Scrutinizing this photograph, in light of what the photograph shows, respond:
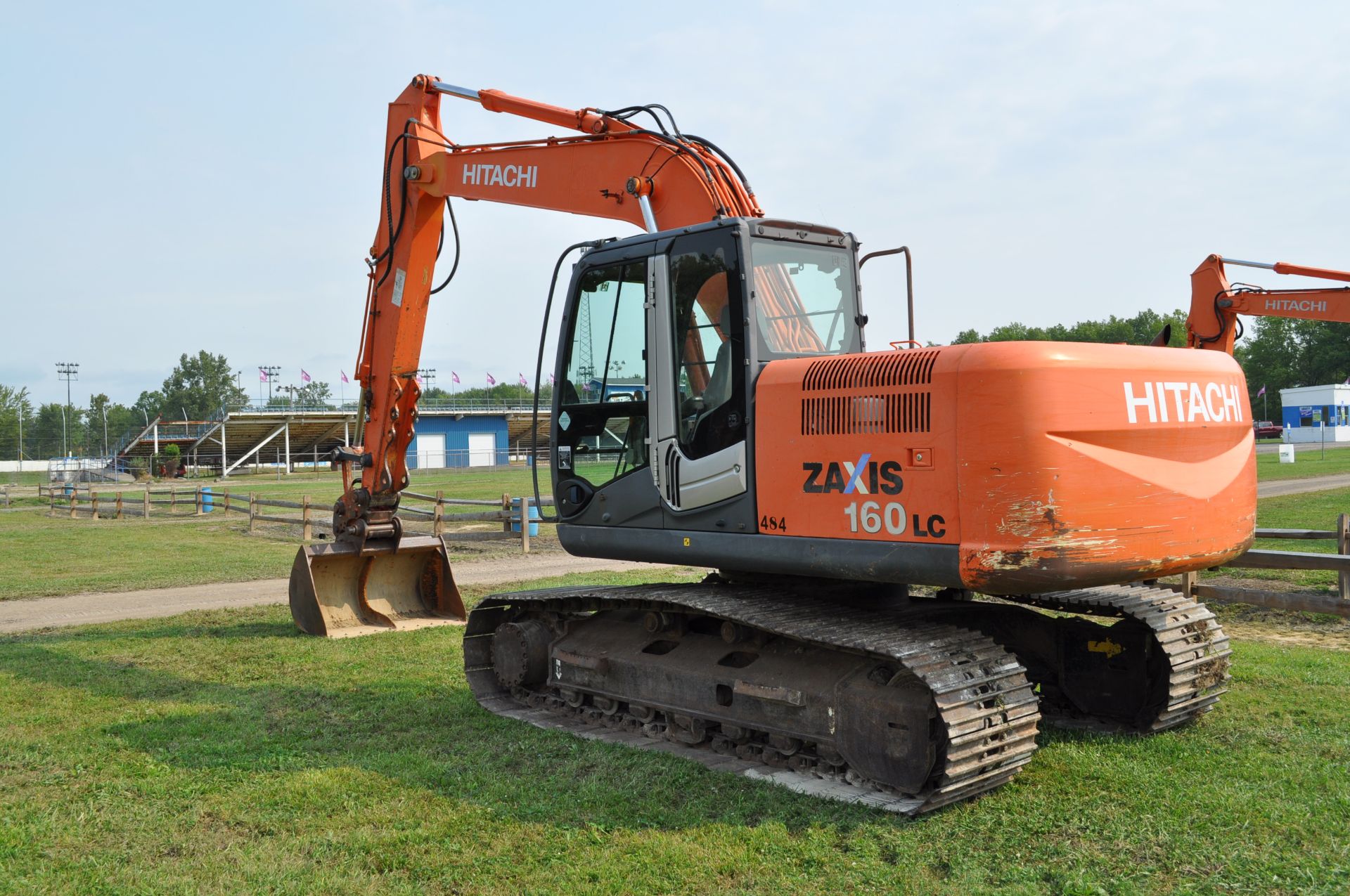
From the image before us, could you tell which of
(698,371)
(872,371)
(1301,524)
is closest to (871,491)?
(872,371)

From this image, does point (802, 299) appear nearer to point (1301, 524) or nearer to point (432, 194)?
point (432, 194)

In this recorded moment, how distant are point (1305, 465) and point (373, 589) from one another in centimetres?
4056

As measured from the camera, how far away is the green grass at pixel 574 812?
4914mm

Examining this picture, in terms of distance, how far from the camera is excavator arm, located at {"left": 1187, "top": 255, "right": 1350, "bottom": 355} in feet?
57.1

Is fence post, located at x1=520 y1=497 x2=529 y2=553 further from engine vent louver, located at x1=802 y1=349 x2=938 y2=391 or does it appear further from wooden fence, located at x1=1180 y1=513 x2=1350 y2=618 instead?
engine vent louver, located at x1=802 y1=349 x2=938 y2=391

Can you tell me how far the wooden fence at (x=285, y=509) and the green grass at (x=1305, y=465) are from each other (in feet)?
70.5

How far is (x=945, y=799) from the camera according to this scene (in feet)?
18.3

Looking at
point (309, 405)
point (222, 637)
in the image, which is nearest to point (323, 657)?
point (222, 637)

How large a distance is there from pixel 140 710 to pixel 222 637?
334cm

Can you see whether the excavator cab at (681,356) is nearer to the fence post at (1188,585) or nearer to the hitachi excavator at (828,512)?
the hitachi excavator at (828,512)

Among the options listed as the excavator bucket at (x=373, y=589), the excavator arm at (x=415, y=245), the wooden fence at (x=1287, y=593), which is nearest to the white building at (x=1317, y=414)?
the wooden fence at (x=1287, y=593)

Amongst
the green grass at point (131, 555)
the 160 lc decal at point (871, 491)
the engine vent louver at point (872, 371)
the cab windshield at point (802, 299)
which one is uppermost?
the cab windshield at point (802, 299)

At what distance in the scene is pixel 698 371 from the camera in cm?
671

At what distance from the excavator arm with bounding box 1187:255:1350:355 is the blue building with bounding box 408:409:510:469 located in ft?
180
